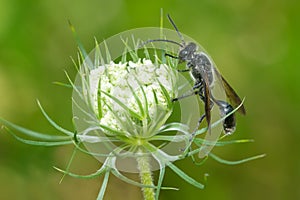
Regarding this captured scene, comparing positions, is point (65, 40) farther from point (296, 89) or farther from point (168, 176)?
point (296, 89)

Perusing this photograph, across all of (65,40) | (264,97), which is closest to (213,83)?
(264,97)

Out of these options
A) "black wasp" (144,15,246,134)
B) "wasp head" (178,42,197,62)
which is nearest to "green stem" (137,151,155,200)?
"black wasp" (144,15,246,134)

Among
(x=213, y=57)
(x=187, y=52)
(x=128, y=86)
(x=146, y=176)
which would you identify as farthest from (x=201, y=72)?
(x=213, y=57)

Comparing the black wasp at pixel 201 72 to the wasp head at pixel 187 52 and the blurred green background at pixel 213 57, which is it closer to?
the wasp head at pixel 187 52

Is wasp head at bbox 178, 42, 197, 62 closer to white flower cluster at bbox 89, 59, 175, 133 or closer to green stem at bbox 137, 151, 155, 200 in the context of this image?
white flower cluster at bbox 89, 59, 175, 133

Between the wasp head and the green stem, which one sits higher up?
the wasp head

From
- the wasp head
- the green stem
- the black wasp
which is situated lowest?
the green stem
